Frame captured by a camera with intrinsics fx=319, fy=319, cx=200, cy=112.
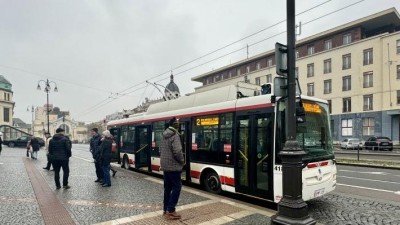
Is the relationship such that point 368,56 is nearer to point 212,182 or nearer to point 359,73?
point 359,73

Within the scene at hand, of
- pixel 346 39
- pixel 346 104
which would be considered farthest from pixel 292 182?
pixel 346 39

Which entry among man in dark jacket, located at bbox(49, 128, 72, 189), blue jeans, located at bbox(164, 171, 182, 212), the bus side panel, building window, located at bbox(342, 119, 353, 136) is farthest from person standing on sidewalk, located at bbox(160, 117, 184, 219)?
building window, located at bbox(342, 119, 353, 136)

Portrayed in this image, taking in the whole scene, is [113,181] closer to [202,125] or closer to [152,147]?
[152,147]

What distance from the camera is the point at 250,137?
26.6ft

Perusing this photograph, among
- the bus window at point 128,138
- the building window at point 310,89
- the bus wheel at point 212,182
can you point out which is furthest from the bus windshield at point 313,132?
the building window at point 310,89

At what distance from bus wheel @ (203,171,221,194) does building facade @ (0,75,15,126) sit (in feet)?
250

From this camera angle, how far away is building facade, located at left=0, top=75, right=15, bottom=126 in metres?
72.2

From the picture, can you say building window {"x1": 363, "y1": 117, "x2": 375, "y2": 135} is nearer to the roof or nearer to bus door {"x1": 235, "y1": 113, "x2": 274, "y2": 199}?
the roof

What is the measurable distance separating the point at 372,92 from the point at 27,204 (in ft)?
148

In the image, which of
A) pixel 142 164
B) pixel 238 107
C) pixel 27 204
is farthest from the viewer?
pixel 142 164

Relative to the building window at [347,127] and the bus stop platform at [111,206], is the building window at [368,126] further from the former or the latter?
the bus stop platform at [111,206]

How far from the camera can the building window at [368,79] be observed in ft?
142

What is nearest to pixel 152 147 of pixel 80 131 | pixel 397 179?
pixel 397 179

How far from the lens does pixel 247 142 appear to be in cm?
818
